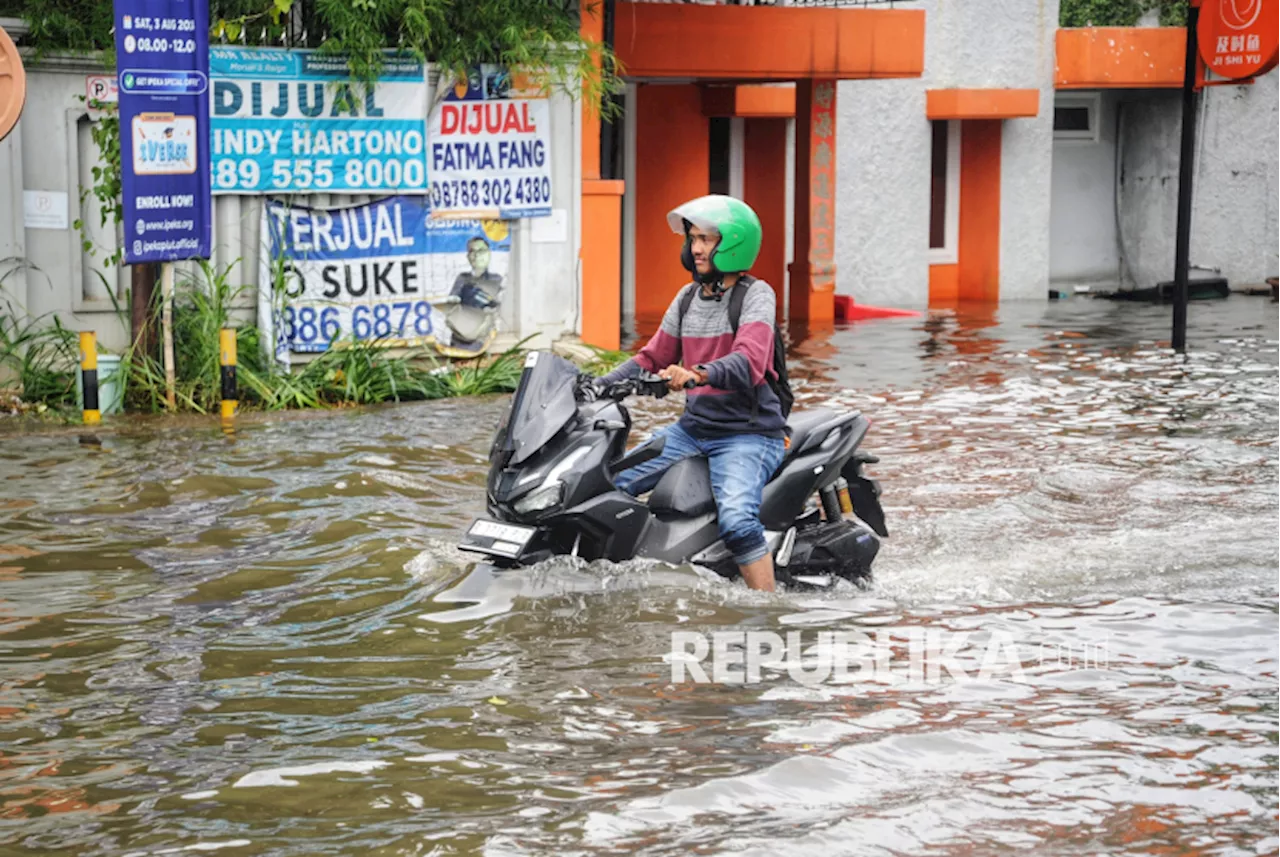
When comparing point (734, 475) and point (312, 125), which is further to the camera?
point (312, 125)

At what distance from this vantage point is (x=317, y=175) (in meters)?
12.9

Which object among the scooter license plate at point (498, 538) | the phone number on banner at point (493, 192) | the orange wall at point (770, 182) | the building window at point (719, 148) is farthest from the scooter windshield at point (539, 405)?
the building window at point (719, 148)

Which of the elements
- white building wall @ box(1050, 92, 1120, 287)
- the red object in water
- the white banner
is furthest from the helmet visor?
white building wall @ box(1050, 92, 1120, 287)

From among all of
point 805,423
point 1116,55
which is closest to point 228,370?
point 805,423

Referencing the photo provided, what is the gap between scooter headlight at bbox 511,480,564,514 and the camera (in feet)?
20.8

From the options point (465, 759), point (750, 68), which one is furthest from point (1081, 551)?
point (750, 68)

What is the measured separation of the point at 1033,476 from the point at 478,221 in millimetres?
5405

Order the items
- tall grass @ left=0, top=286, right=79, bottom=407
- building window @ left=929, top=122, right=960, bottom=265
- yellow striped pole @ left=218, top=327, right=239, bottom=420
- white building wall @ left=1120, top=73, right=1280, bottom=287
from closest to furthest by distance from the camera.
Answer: yellow striped pole @ left=218, top=327, right=239, bottom=420, tall grass @ left=0, top=286, right=79, bottom=407, building window @ left=929, top=122, right=960, bottom=265, white building wall @ left=1120, top=73, right=1280, bottom=287

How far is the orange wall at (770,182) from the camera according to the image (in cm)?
2142

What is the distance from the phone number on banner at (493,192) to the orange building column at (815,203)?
6.01m

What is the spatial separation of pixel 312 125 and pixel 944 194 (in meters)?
12.6

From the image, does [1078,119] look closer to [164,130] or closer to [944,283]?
[944,283]

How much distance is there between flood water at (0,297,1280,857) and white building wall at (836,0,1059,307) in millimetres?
11310

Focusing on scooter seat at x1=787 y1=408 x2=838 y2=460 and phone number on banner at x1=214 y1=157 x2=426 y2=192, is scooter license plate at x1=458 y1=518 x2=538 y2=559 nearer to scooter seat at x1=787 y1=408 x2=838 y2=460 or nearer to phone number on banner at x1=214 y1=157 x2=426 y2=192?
scooter seat at x1=787 y1=408 x2=838 y2=460
